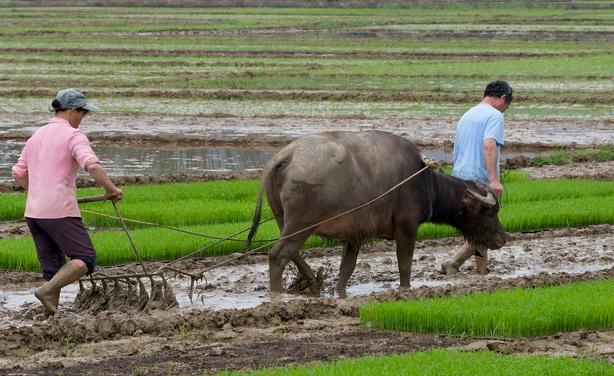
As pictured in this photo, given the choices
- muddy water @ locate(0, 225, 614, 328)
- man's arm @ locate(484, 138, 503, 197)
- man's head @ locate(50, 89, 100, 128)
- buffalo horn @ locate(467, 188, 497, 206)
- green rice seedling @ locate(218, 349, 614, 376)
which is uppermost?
man's head @ locate(50, 89, 100, 128)

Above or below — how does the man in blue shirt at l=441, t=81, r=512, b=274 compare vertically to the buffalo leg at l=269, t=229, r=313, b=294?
above

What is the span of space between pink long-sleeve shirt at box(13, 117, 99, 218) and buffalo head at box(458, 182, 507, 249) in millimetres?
3575

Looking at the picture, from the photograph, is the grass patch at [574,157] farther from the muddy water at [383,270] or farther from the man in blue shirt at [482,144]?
the man in blue shirt at [482,144]

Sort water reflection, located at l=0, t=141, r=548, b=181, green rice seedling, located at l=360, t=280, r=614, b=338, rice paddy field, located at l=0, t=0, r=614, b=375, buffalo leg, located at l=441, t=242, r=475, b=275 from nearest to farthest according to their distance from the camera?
rice paddy field, located at l=0, t=0, r=614, b=375 < green rice seedling, located at l=360, t=280, r=614, b=338 < buffalo leg, located at l=441, t=242, r=475, b=275 < water reflection, located at l=0, t=141, r=548, b=181

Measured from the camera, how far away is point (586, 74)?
3133cm

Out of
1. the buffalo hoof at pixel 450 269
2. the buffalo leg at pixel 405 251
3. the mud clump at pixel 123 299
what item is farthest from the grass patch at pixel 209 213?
the buffalo leg at pixel 405 251

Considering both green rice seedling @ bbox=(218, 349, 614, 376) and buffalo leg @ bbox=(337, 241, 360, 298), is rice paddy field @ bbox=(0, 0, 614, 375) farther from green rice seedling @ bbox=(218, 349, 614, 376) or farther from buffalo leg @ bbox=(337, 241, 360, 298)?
buffalo leg @ bbox=(337, 241, 360, 298)

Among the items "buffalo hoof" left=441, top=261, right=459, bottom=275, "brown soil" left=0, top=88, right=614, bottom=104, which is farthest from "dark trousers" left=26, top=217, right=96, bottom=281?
"brown soil" left=0, top=88, right=614, bottom=104

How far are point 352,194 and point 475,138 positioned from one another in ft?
4.89

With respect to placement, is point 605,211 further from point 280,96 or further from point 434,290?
point 280,96

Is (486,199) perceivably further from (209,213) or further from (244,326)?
(209,213)

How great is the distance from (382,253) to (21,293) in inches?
149

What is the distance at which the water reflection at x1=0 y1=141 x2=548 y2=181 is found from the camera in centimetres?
1766

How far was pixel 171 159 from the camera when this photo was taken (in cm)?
1900
